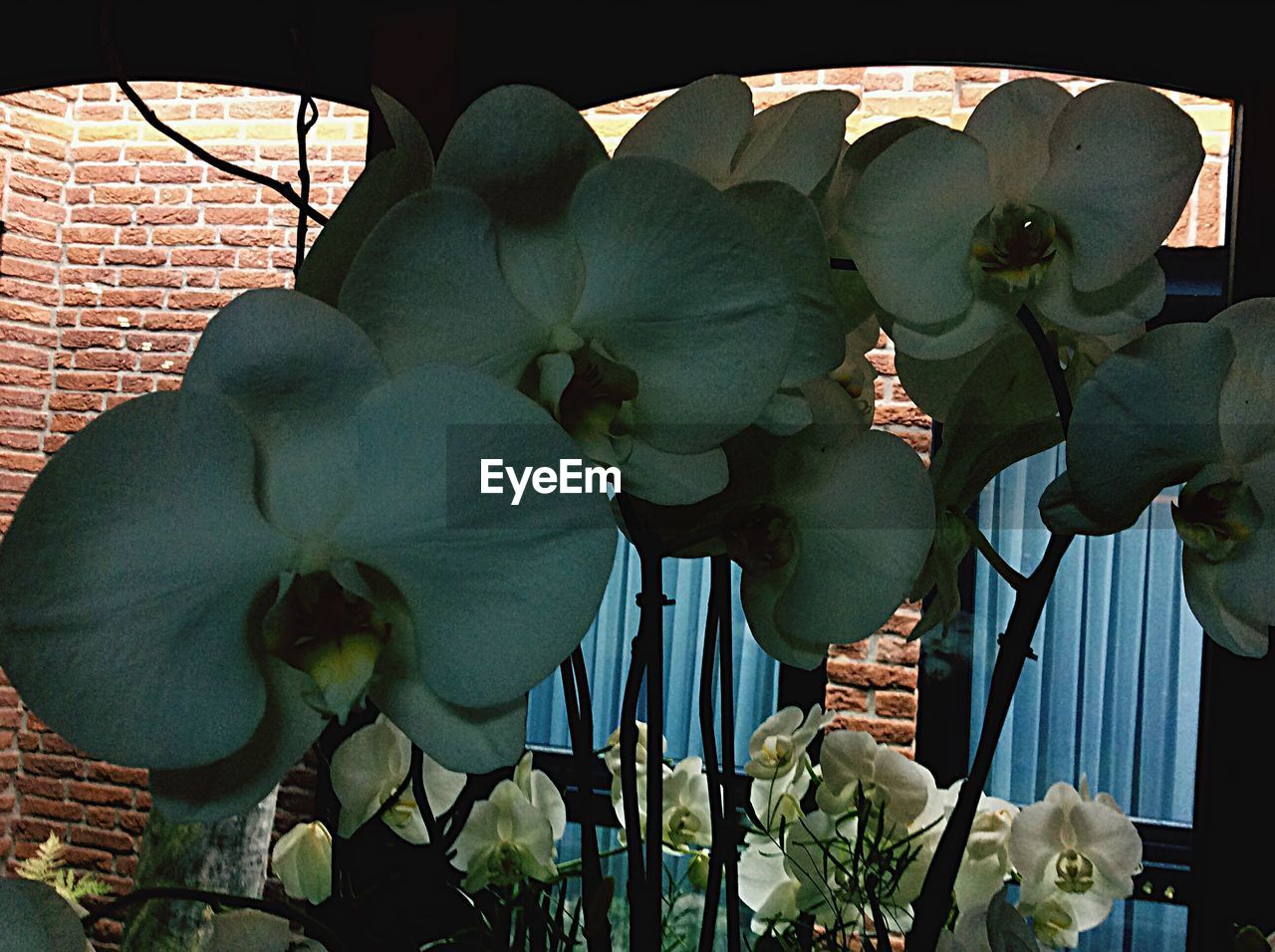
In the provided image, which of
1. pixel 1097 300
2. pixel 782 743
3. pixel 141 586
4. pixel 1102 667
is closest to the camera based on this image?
pixel 141 586

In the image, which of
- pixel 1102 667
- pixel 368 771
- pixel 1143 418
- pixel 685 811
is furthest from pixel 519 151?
pixel 1102 667

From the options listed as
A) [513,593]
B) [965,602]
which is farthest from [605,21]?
[965,602]

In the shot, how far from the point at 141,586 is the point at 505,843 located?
293mm

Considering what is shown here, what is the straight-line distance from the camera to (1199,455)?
0.25 meters

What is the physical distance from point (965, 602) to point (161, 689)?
99.5 inches

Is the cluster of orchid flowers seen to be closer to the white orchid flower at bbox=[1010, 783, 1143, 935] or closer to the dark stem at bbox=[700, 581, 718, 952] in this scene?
the dark stem at bbox=[700, 581, 718, 952]

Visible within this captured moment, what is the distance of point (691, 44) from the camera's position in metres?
1.06

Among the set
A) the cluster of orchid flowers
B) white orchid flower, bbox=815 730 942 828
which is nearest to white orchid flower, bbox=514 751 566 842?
white orchid flower, bbox=815 730 942 828

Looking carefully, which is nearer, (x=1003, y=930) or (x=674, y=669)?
(x=1003, y=930)

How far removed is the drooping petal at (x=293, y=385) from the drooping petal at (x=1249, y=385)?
0.18 m

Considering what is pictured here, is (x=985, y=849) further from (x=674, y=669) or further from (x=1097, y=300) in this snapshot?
(x=674, y=669)

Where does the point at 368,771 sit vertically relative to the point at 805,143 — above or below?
below

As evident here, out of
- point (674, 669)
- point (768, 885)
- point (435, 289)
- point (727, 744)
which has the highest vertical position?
point (435, 289)

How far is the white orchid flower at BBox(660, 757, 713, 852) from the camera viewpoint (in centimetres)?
53
